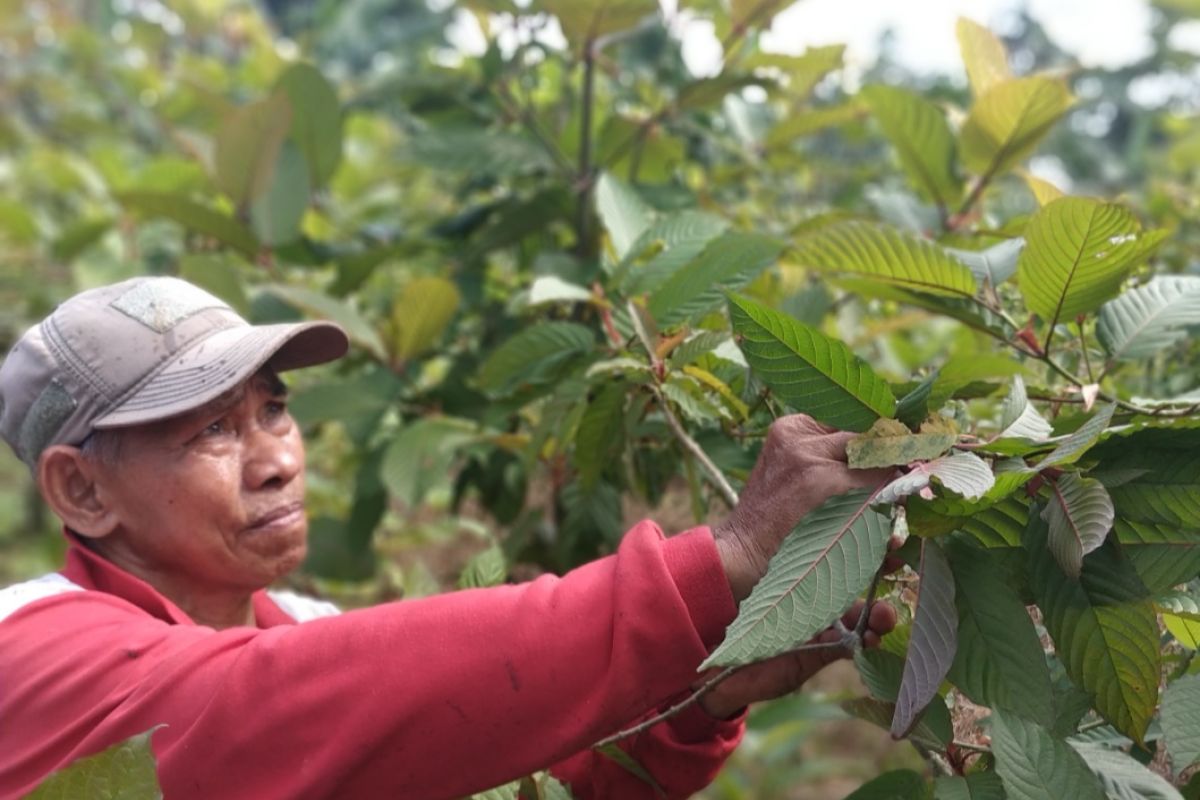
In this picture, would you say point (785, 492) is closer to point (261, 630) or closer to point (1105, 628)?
point (1105, 628)

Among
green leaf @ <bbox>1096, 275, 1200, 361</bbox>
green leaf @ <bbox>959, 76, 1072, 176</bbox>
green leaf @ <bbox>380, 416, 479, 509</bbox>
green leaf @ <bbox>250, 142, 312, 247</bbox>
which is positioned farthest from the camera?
green leaf @ <bbox>250, 142, 312, 247</bbox>

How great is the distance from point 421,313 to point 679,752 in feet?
3.05

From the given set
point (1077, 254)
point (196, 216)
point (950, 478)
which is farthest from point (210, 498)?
point (196, 216)

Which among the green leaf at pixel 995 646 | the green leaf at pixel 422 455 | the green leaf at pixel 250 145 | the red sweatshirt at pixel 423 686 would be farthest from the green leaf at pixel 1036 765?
the green leaf at pixel 250 145

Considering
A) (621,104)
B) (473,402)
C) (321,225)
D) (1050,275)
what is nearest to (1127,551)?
(1050,275)

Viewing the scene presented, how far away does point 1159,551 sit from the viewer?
1020 mm

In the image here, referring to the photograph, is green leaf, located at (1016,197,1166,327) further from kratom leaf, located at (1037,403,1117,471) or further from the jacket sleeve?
the jacket sleeve

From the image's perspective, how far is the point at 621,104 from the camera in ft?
7.86

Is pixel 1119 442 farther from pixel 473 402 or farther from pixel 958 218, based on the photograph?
pixel 473 402

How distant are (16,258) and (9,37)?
243 cm

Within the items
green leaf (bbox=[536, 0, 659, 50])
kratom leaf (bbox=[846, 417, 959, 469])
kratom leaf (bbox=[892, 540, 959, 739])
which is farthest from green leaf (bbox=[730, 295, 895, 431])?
green leaf (bbox=[536, 0, 659, 50])

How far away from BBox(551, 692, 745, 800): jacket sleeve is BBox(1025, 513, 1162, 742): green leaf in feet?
1.40

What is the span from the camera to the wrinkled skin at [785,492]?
3.39 feet

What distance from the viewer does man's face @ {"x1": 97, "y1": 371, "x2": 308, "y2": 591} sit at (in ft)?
4.38
